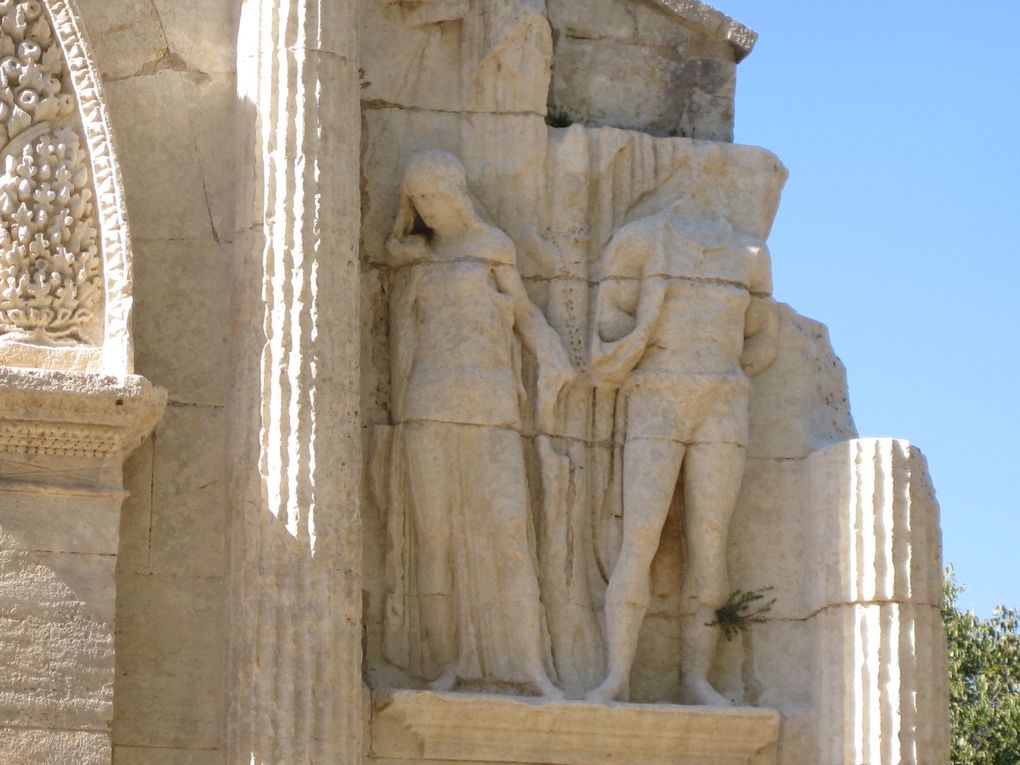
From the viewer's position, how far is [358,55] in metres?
13.5

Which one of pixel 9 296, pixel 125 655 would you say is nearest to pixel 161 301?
pixel 9 296

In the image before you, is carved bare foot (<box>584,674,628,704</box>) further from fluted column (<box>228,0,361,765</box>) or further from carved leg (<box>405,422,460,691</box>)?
fluted column (<box>228,0,361,765</box>)

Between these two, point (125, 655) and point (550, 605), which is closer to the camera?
point (125, 655)

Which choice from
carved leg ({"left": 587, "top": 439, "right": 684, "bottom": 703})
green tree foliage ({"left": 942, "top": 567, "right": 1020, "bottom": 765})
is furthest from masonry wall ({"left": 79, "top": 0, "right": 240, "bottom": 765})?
green tree foliage ({"left": 942, "top": 567, "right": 1020, "bottom": 765})

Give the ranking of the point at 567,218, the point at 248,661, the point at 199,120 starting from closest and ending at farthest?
the point at 248,661 < the point at 199,120 < the point at 567,218

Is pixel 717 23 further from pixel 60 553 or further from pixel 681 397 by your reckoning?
pixel 60 553

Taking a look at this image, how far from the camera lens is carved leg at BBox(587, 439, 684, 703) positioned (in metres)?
13.6

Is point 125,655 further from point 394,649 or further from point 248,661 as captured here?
point 394,649

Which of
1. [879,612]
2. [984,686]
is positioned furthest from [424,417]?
[984,686]

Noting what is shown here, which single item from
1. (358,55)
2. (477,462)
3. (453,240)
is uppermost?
(358,55)

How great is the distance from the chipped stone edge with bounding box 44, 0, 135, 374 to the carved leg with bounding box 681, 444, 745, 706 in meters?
3.28

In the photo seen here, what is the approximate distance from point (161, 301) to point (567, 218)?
244 centimetres

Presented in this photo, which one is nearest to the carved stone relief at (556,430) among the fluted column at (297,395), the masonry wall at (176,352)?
the fluted column at (297,395)

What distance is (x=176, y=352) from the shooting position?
13.0 m
